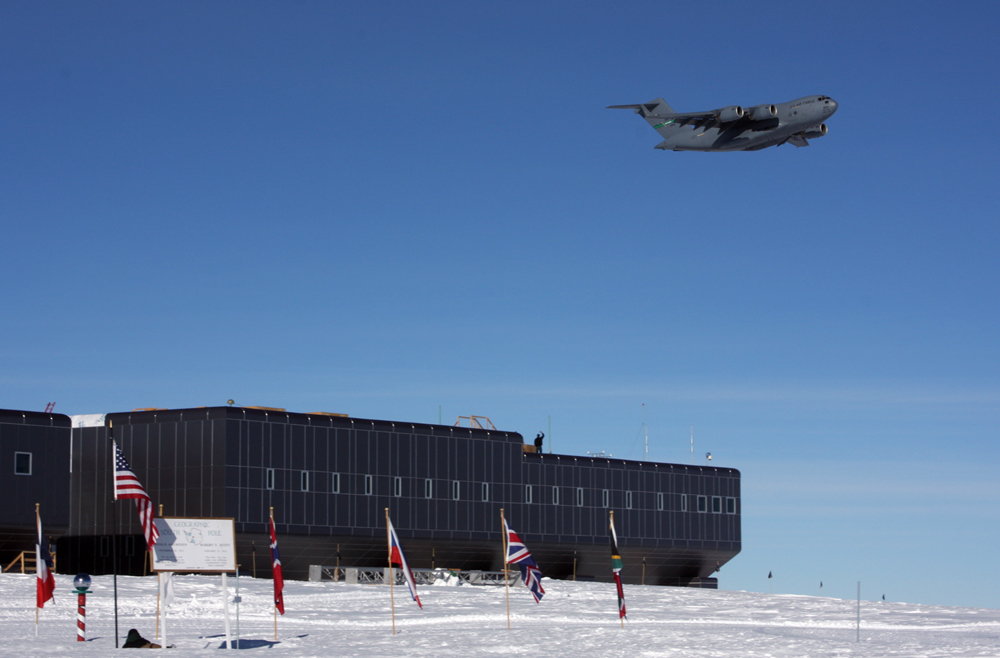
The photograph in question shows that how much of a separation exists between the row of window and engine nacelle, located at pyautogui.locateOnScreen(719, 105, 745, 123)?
90.6 feet

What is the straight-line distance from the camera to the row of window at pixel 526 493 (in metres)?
72.2

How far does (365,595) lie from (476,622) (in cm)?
1364

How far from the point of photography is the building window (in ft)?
215

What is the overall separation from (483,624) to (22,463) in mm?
32102

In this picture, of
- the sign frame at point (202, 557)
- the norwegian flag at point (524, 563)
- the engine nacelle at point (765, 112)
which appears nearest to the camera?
the sign frame at point (202, 557)

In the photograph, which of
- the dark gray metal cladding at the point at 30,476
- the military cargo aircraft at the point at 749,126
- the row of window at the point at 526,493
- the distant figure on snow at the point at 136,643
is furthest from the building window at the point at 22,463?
the distant figure on snow at the point at 136,643

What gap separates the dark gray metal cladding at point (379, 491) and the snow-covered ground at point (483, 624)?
29.0 ft

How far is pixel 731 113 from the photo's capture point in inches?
2288

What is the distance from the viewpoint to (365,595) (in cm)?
5619

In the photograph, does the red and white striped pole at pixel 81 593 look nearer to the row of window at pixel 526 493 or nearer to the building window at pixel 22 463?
the building window at pixel 22 463

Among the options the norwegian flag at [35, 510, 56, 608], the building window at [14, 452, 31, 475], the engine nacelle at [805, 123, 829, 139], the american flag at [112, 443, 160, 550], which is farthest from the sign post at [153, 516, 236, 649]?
the building window at [14, 452, 31, 475]

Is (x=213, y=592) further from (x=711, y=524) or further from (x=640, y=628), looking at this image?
(x=711, y=524)

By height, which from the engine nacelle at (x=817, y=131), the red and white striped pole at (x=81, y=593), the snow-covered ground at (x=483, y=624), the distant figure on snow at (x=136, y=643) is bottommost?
the snow-covered ground at (x=483, y=624)

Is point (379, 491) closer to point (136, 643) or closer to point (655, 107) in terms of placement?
point (655, 107)
